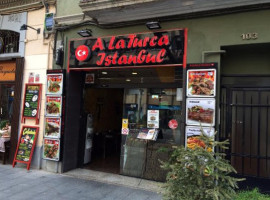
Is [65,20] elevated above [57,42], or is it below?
above

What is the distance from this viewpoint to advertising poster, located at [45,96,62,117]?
6625mm

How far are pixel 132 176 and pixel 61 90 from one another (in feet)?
10.4

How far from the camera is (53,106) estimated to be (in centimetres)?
670

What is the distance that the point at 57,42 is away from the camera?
6980 millimetres

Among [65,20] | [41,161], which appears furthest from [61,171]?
[65,20]

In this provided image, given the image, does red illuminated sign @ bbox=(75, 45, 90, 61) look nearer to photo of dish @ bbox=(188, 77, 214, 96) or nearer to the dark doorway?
the dark doorway

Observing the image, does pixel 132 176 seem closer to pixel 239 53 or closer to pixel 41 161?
pixel 41 161

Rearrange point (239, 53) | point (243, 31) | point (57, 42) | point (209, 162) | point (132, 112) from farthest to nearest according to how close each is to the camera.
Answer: point (57, 42) < point (132, 112) < point (239, 53) < point (243, 31) < point (209, 162)

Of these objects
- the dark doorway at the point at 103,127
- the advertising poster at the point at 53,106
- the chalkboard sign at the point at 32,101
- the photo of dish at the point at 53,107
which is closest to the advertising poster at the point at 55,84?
the advertising poster at the point at 53,106

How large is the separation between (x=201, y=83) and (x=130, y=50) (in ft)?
6.81

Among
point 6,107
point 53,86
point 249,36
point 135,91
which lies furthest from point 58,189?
point 249,36

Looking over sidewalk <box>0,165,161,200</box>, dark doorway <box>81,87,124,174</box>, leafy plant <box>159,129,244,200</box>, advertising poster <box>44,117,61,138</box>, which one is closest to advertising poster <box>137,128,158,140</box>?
sidewalk <box>0,165,161,200</box>

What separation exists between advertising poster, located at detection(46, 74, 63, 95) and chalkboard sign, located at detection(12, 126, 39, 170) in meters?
1.29

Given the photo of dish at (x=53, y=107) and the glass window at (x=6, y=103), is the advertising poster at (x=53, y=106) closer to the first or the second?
the photo of dish at (x=53, y=107)
